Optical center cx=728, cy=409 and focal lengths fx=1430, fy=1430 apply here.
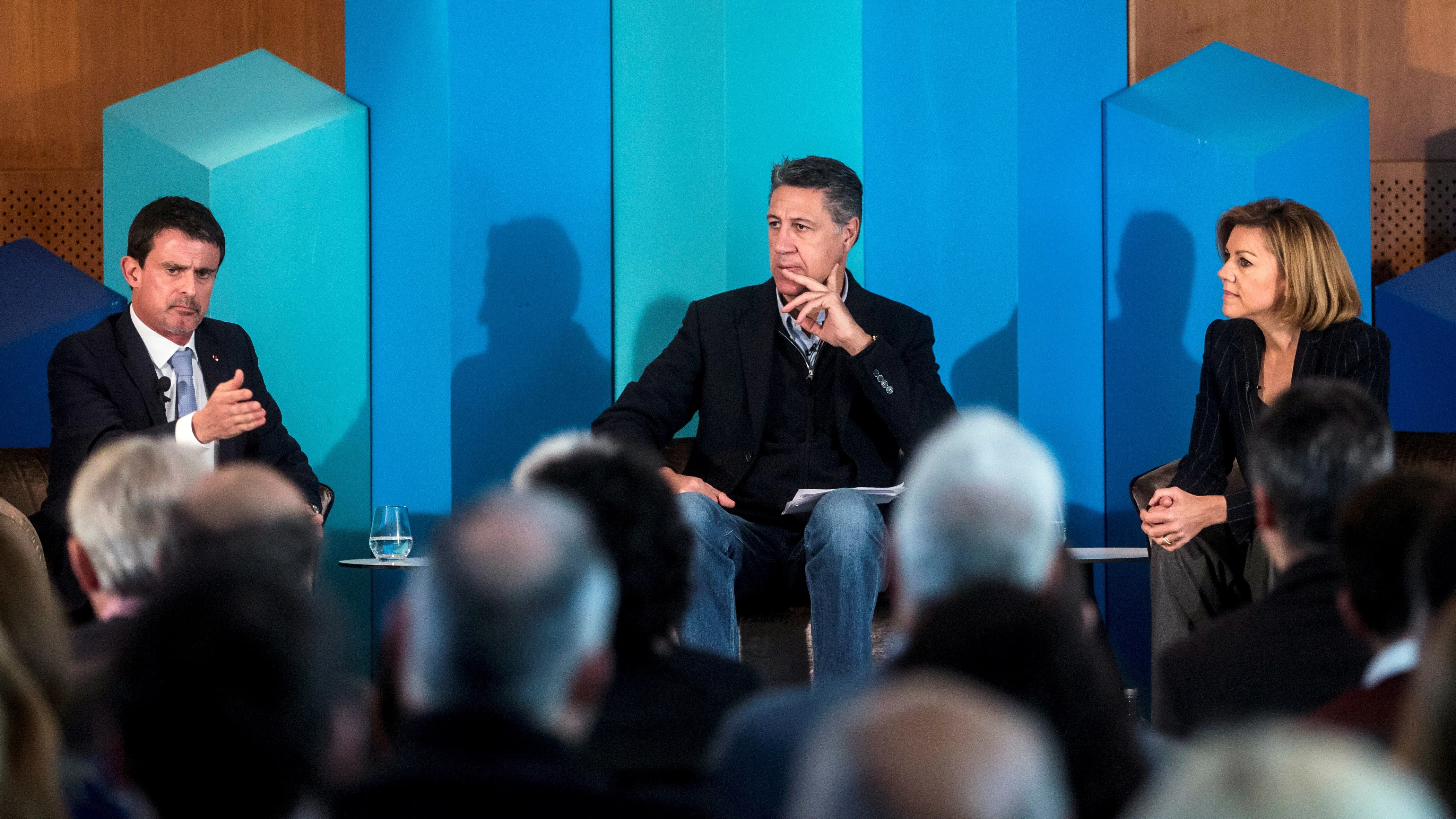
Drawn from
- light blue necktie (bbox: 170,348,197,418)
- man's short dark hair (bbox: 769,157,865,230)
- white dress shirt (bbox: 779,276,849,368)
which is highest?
man's short dark hair (bbox: 769,157,865,230)

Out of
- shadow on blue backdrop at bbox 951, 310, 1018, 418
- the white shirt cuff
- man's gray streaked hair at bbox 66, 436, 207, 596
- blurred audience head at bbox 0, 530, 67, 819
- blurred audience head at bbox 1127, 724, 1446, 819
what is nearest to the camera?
blurred audience head at bbox 1127, 724, 1446, 819

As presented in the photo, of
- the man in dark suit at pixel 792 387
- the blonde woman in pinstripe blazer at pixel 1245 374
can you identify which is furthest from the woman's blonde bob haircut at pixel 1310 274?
the man in dark suit at pixel 792 387

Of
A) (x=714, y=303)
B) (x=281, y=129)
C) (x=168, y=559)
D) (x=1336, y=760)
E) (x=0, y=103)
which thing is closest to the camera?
(x=1336, y=760)

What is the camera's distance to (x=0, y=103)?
468 cm

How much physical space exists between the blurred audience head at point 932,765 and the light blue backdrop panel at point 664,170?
10.4 ft

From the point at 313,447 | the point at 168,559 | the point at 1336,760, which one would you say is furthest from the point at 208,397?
the point at 1336,760

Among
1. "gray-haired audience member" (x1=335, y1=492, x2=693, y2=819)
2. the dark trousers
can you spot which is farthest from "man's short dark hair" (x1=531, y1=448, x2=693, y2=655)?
the dark trousers

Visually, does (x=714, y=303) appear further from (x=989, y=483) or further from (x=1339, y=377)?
(x=989, y=483)

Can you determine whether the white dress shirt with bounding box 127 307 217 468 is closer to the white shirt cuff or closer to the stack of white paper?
the white shirt cuff

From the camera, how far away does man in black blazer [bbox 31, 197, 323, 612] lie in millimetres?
3227

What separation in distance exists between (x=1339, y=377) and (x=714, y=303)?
145 cm

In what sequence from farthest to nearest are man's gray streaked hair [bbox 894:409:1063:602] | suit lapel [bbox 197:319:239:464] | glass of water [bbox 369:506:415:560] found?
suit lapel [bbox 197:319:239:464] → glass of water [bbox 369:506:415:560] → man's gray streaked hair [bbox 894:409:1063:602]

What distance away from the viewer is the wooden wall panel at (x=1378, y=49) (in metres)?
4.66

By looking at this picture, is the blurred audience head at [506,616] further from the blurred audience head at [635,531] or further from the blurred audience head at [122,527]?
the blurred audience head at [122,527]
